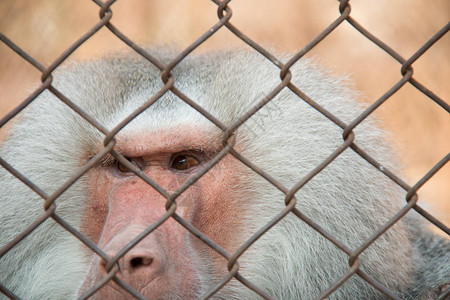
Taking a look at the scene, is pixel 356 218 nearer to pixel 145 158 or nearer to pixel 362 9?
pixel 145 158

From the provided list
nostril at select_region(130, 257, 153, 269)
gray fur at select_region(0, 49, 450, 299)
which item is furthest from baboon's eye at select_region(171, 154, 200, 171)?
nostril at select_region(130, 257, 153, 269)

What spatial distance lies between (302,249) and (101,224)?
83cm

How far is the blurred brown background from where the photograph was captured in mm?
5758

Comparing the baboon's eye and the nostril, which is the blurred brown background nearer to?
the baboon's eye

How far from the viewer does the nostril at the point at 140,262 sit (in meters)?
1.91

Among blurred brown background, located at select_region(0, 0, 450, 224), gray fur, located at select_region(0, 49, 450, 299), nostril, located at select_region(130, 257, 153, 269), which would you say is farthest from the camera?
blurred brown background, located at select_region(0, 0, 450, 224)

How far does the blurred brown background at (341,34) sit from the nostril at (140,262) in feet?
13.4

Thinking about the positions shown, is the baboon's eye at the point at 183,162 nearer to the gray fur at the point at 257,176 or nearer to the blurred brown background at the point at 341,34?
the gray fur at the point at 257,176

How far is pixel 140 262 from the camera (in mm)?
1919

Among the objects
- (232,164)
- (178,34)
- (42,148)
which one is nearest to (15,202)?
(42,148)

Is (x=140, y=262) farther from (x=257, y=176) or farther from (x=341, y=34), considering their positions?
(x=341, y=34)

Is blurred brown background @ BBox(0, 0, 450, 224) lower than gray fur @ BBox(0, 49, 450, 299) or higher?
higher

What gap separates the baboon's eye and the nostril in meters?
0.55

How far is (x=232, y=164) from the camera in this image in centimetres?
238
